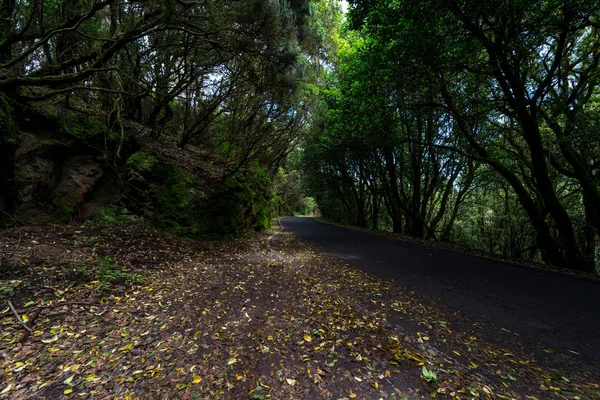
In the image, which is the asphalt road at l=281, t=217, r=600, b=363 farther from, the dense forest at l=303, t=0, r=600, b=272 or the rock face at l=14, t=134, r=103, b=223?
the rock face at l=14, t=134, r=103, b=223

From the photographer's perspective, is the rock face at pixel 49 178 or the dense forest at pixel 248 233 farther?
the rock face at pixel 49 178

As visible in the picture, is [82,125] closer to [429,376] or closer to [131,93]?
[131,93]

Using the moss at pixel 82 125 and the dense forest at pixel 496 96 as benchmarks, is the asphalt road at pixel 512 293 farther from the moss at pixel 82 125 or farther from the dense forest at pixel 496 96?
the moss at pixel 82 125

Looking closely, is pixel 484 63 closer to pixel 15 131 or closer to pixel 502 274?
pixel 502 274

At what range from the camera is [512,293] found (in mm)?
4418

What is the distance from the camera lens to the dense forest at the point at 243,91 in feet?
17.3

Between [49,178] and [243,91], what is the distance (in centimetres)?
627

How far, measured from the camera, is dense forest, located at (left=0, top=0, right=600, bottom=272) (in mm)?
5262

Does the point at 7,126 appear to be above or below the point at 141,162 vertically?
above

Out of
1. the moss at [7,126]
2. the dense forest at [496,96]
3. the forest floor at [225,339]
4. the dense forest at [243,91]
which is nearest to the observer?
the forest floor at [225,339]

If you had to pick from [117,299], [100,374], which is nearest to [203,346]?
[100,374]

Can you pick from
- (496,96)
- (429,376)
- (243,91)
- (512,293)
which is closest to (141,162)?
(243,91)

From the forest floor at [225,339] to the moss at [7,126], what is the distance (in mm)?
2043

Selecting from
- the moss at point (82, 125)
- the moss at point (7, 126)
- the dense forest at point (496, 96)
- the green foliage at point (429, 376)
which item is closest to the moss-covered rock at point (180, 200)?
the moss at point (82, 125)
